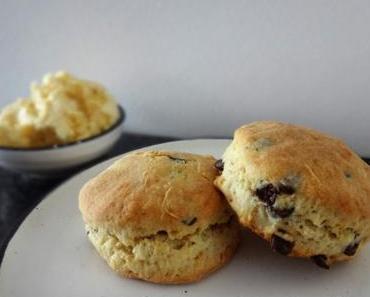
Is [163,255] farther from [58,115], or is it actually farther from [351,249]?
[58,115]

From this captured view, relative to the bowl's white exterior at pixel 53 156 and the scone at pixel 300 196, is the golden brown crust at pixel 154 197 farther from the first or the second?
the bowl's white exterior at pixel 53 156

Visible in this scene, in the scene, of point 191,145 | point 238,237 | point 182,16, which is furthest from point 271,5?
point 238,237

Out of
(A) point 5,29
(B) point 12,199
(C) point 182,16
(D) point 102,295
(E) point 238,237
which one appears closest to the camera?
(D) point 102,295

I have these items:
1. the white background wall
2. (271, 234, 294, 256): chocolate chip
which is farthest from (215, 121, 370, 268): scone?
the white background wall

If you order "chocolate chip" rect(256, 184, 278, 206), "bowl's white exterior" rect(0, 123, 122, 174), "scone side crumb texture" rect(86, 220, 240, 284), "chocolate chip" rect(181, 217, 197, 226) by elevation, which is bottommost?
"bowl's white exterior" rect(0, 123, 122, 174)

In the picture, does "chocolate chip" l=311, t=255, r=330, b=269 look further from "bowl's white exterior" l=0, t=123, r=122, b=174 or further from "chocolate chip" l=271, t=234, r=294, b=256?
"bowl's white exterior" l=0, t=123, r=122, b=174

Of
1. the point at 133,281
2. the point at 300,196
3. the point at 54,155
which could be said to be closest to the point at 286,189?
the point at 300,196

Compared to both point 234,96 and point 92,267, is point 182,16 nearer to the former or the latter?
point 234,96
